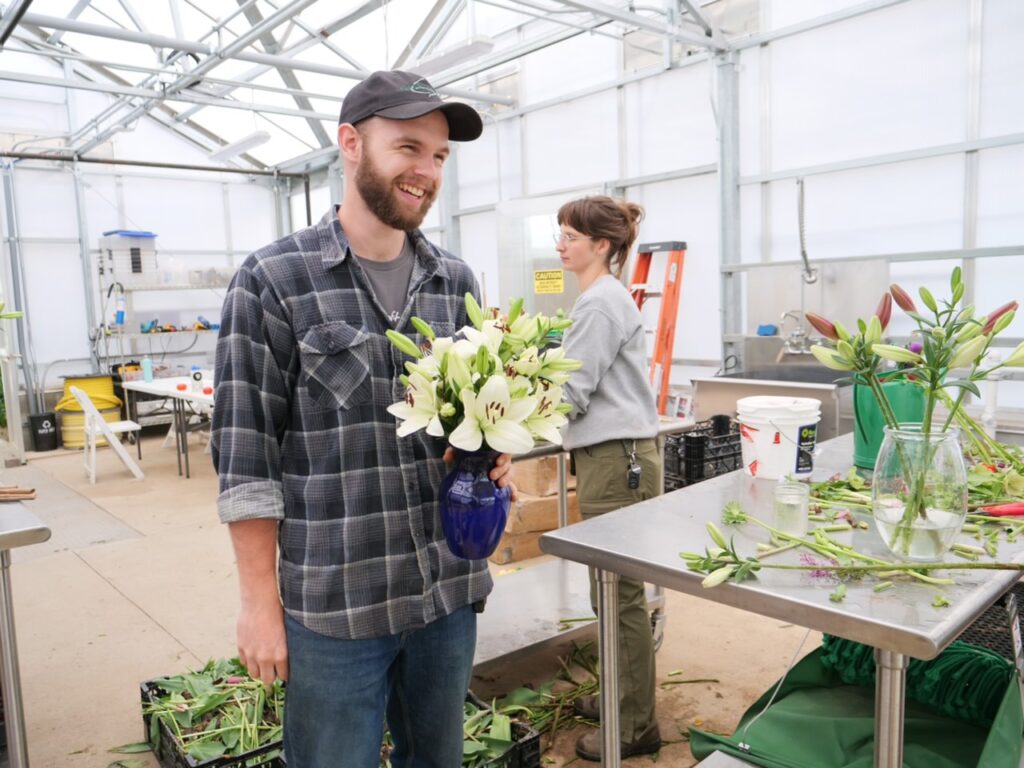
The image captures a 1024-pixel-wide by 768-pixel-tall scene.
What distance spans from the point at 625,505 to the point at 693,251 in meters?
4.17

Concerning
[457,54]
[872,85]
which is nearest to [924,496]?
[872,85]

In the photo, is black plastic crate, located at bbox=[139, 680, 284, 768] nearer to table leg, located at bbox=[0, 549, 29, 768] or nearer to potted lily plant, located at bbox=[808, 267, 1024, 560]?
table leg, located at bbox=[0, 549, 29, 768]

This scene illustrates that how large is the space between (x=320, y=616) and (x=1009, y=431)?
3580 millimetres

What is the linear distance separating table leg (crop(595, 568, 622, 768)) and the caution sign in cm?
505

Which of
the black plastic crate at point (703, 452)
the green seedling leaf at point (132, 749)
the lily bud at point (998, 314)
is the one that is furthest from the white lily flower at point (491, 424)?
the black plastic crate at point (703, 452)

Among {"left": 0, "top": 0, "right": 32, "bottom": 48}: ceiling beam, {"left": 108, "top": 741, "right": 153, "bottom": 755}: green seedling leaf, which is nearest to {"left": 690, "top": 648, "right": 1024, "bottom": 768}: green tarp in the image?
{"left": 108, "top": 741, "right": 153, "bottom": 755}: green seedling leaf

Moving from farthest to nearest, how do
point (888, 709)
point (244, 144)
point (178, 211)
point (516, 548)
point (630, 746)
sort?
point (178, 211)
point (244, 144)
point (516, 548)
point (630, 746)
point (888, 709)

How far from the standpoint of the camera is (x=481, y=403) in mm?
1225

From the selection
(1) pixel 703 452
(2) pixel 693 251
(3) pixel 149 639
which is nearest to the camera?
(3) pixel 149 639

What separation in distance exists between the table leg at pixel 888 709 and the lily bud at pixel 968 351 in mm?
508

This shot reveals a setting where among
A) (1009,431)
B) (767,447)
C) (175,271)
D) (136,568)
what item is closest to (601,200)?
(767,447)

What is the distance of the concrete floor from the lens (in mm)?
2652

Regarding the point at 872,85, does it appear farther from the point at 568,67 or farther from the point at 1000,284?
the point at 568,67

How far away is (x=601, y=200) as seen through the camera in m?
2.44
